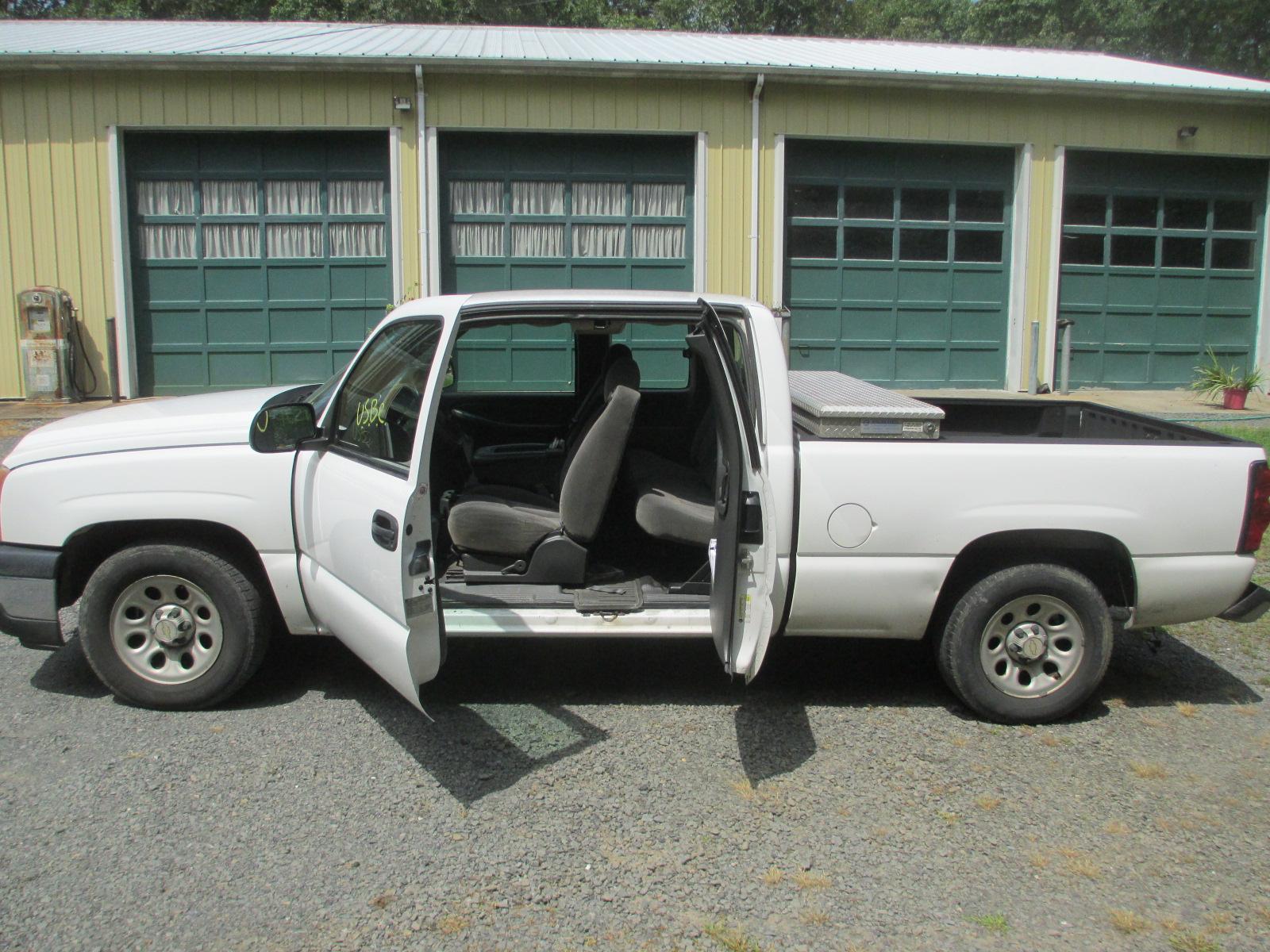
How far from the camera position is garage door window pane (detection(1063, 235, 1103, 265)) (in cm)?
1419

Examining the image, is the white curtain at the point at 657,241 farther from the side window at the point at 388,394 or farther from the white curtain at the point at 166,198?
the side window at the point at 388,394

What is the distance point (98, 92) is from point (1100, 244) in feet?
39.9

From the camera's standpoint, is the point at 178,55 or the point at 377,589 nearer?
the point at 377,589

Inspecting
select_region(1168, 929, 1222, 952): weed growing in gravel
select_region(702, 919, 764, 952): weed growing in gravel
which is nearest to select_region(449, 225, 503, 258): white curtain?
select_region(702, 919, 764, 952): weed growing in gravel

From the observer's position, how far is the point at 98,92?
1255 centimetres

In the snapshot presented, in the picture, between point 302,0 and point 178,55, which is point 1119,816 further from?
point 302,0

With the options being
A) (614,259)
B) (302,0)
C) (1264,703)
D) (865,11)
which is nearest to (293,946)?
(1264,703)

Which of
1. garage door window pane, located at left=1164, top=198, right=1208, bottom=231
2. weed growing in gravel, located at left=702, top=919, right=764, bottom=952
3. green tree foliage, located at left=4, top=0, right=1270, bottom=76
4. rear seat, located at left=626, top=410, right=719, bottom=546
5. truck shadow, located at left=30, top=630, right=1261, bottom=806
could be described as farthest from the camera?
green tree foliage, located at left=4, top=0, right=1270, bottom=76

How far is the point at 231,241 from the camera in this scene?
1324 cm

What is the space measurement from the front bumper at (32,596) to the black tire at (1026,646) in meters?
3.46

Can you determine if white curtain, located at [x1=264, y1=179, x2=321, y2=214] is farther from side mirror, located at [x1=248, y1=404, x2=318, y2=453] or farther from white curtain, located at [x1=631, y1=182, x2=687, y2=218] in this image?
side mirror, located at [x1=248, y1=404, x2=318, y2=453]

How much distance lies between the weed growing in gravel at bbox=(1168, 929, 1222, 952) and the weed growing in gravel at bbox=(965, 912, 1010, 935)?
0.42 metres

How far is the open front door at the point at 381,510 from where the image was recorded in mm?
3709

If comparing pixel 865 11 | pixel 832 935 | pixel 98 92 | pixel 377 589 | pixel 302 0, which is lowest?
pixel 832 935
